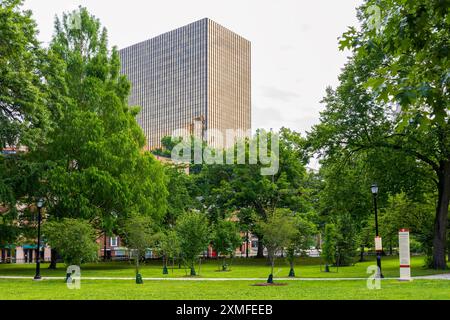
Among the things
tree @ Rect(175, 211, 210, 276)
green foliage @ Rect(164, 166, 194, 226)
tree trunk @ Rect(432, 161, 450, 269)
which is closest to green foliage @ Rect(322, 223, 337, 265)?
tree trunk @ Rect(432, 161, 450, 269)

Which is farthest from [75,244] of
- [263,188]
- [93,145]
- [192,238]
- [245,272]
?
[263,188]

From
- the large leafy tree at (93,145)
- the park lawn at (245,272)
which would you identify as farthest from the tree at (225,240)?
the large leafy tree at (93,145)

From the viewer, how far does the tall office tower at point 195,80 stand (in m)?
149

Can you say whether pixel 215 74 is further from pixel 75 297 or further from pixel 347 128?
pixel 75 297

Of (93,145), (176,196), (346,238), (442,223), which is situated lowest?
(346,238)

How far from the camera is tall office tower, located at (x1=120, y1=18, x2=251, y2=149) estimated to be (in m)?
149

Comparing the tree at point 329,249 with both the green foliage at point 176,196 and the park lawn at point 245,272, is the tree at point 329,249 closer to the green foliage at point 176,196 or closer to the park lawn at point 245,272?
the park lawn at point 245,272

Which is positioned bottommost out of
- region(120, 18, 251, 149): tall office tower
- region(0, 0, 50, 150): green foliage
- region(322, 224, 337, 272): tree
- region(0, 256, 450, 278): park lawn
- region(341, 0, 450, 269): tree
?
region(0, 256, 450, 278): park lawn

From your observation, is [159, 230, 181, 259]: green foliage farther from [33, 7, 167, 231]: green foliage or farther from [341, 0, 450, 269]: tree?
[341, 0, 450, 269]: tree

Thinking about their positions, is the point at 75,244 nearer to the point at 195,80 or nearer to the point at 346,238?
the point at 346,238

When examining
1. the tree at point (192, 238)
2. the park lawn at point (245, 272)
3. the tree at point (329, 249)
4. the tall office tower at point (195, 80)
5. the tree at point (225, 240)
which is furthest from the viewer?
the tall office tower at point (195, 80)

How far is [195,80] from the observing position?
151125mm

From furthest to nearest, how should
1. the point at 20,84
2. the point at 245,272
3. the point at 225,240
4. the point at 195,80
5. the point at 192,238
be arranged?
1. the point at 195,80
2. the point at 225,240
3. the point at 245,272
4. the point at 192,238
5. the point at 20,84
